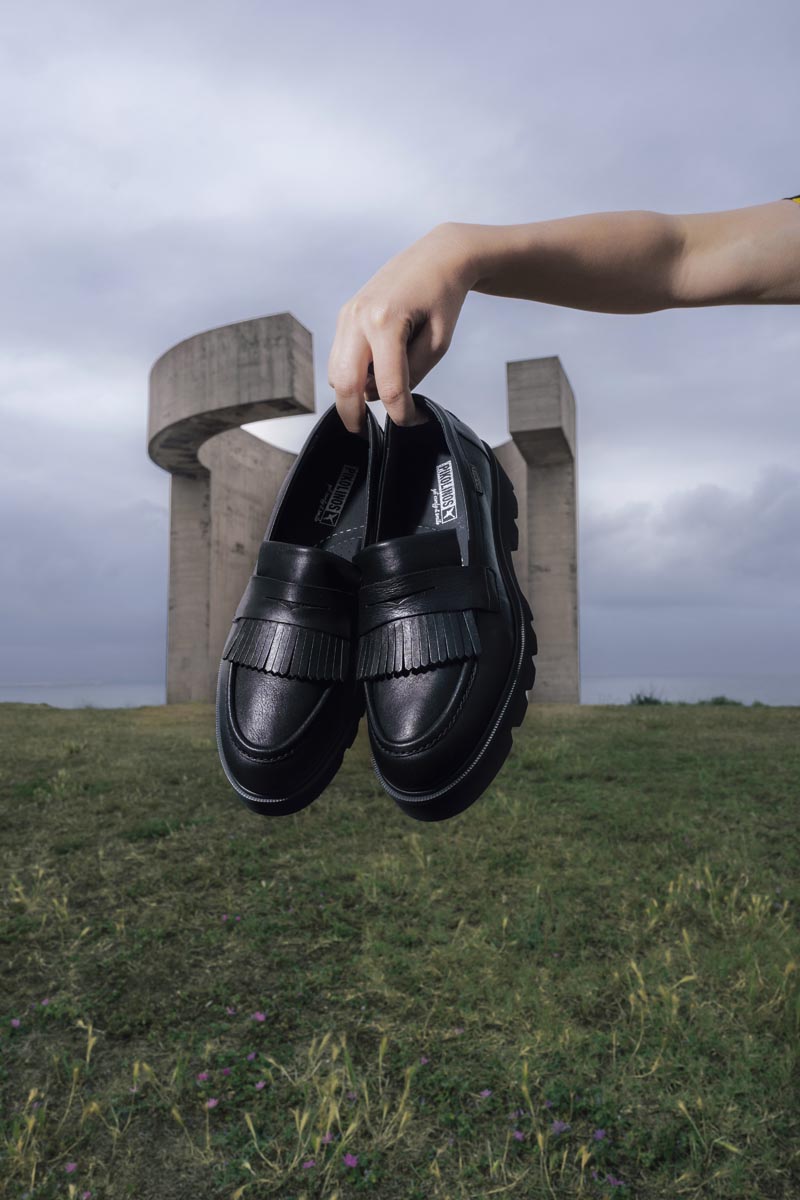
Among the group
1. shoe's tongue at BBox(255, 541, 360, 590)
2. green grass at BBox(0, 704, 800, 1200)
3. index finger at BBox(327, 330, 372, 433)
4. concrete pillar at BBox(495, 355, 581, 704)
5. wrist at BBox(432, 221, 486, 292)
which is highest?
concrete pillar at BBox(495, 355, 581, 704)

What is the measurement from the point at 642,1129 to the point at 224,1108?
5.64 ft

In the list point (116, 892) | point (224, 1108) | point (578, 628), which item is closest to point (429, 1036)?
point (224, 1108)

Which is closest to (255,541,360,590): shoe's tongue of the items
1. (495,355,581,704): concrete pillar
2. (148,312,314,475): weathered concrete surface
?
(148,312,314,475): weathered concrete surface

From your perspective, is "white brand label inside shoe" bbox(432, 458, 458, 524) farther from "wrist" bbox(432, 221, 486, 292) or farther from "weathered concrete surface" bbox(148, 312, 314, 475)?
"weathered concrete surface" bbox(148, 312, 314, 475)

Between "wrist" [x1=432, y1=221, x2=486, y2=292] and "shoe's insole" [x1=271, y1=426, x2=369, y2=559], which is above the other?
"wrist" [x1=432, y1=221, x2=486, y2=292]

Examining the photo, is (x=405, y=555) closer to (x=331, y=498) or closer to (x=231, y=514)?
(x=331, y=498)

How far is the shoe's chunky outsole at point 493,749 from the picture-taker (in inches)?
42.3

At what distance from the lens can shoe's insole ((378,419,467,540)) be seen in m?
1.30

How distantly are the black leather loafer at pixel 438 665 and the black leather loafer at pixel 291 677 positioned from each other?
61mm

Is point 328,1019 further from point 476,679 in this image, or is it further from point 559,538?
point 559,538

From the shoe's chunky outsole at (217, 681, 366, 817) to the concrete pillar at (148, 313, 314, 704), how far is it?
1073cm

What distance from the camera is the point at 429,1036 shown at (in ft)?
12.9

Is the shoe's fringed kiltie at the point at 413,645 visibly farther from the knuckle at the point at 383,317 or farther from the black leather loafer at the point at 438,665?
the knuckle at the point at 383,317

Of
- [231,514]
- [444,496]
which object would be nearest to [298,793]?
[444,496]
